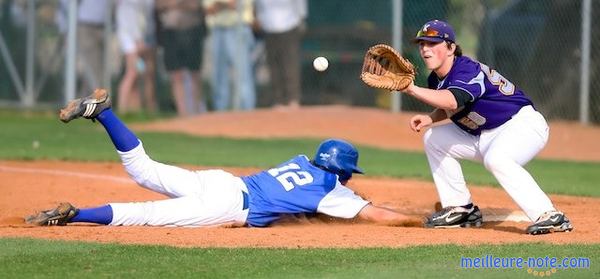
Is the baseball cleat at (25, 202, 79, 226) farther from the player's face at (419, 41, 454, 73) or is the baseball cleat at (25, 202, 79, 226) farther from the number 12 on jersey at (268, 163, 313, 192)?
the player's face at (419, 41, 454, 73)

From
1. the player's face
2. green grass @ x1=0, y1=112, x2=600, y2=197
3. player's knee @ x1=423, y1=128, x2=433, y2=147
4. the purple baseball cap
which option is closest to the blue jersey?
player's knee @ x1=423, y1=128, x2=433, y2=147

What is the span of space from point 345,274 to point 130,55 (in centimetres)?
1366

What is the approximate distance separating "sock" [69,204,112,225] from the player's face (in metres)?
2.40

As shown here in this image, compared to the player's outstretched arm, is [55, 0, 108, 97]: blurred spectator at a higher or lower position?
higher

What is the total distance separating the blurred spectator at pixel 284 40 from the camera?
18344mm

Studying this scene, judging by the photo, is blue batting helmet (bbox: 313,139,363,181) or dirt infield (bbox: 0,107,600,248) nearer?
dirt infield (bbox: 0,107,600,248)

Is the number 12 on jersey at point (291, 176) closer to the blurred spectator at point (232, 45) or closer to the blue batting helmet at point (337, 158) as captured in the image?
the blue batting helmet at point (337, 158)

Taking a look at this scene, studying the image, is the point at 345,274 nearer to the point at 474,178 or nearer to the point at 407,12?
the point at 474,178

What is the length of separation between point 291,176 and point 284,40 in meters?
10.2

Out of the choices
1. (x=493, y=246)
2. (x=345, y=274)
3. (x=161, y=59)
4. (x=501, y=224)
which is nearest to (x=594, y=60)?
(x=161, y=59)

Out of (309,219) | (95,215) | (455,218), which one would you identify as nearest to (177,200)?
(95,215)

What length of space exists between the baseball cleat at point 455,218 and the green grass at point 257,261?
116cm

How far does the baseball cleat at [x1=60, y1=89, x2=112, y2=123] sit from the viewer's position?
311 inches

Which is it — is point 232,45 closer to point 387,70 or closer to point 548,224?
point 387,70
